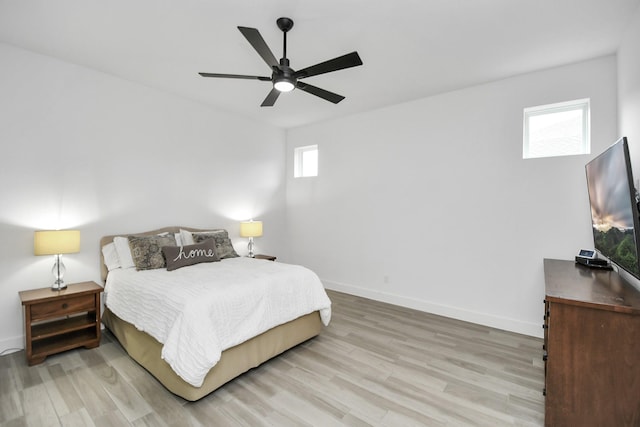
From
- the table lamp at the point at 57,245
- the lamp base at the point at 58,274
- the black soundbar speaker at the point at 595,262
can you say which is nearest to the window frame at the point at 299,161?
the table lamp at the point at 57,245

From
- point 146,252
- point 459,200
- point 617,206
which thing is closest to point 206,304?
point 146,252

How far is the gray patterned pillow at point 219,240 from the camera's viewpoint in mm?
3885

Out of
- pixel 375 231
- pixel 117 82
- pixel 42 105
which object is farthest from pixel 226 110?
pixel 375 231

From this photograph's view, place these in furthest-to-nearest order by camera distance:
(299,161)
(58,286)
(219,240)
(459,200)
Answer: (299,161) → (219,240) → (459,200) → (58,286)

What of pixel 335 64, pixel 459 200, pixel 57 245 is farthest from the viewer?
pixel 459 200

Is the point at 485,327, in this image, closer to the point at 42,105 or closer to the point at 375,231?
the point at 375,231

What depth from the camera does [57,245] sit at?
2.76 metres

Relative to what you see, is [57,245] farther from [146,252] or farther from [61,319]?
[61,319]

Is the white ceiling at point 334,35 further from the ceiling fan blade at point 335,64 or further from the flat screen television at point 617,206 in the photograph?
the flat screen television at point 617,206

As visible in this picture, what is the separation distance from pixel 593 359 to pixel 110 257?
414 cm

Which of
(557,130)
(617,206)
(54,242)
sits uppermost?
(557,130)

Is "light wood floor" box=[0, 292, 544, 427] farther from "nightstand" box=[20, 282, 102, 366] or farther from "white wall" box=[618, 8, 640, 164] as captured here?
"white wall" box=[618, 8, 640, 164]

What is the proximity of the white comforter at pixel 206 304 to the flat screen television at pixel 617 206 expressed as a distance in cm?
230

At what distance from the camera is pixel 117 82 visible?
3496mm
